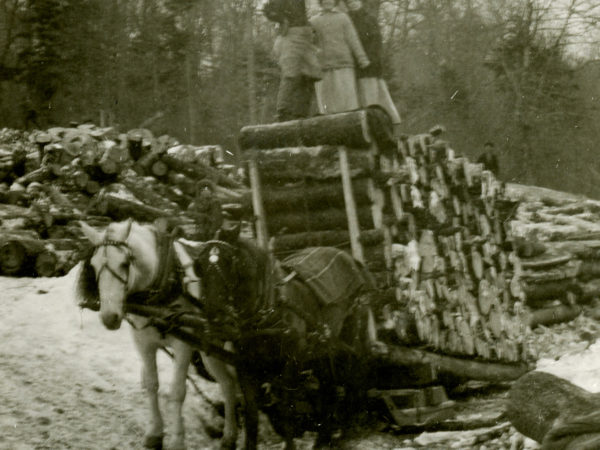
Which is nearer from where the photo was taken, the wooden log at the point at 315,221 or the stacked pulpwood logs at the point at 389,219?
the stacked pulpwood logs at the point at 389,219

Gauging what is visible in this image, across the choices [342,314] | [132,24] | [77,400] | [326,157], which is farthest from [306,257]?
[132,24]

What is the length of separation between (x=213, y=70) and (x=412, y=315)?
25027mm

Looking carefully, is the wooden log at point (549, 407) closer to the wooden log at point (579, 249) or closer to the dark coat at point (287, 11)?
the dark coat at point (287, 11)

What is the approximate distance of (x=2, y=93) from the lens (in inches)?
939

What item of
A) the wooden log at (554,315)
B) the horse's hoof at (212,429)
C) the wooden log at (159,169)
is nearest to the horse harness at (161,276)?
the horse's hoof at (212,429)

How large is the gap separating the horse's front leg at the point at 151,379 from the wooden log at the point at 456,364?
2023mm

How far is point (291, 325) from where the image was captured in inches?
258

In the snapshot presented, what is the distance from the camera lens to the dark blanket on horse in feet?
22.9

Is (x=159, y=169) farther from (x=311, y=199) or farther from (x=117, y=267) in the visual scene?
(x=117, y=267)

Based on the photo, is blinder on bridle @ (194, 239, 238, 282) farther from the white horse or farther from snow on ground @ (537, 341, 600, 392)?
snow on ground @ (537, 341, 600, 392)

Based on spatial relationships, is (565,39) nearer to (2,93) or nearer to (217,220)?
(2,93)

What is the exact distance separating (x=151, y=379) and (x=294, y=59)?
3.88 meters

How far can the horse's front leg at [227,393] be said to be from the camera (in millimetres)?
6652

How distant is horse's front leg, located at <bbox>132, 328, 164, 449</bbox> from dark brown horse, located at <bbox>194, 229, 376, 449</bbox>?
1.94 feet
